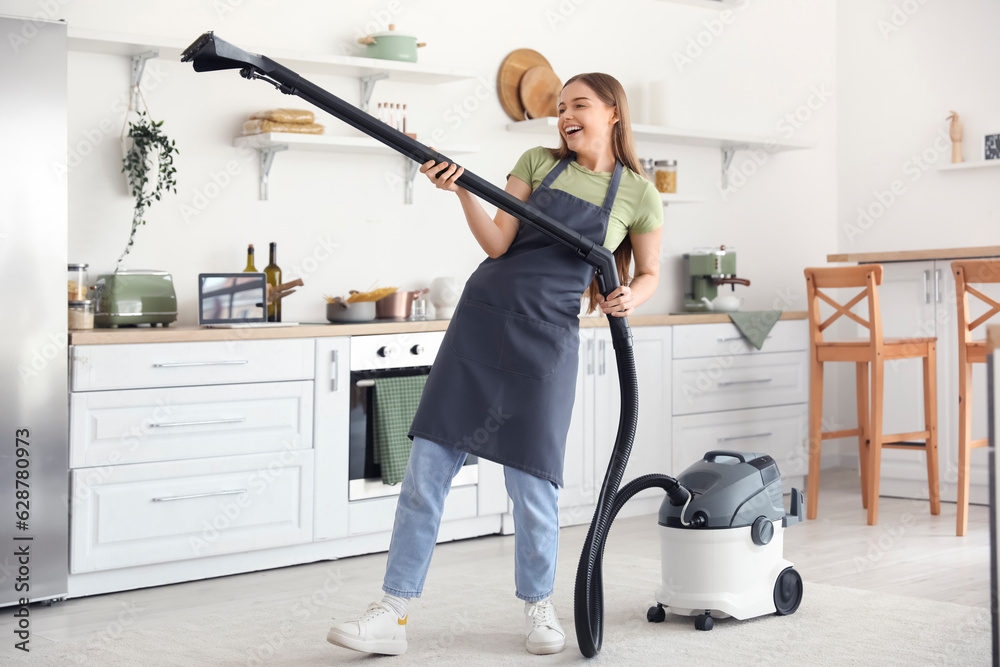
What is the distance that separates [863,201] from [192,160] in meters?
3.47

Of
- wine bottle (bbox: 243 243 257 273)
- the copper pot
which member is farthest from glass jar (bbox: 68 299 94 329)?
the copper pot

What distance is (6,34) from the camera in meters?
2.74

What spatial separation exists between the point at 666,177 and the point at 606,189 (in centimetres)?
242

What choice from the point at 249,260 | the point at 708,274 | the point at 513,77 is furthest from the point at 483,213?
the point at 708,274

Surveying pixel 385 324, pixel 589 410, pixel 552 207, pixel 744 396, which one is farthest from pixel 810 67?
pixel 552 207

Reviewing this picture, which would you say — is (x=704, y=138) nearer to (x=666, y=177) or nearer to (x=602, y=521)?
(x=666, y=177)

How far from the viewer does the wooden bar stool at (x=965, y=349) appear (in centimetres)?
356

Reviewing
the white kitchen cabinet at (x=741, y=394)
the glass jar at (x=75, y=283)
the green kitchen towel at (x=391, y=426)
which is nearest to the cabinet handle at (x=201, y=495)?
the green kitchen towel at (x=391, y=426)

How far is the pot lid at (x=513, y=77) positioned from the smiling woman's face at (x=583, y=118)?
6.76 ft

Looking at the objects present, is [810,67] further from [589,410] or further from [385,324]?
[385,324]

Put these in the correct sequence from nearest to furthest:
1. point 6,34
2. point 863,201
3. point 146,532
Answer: point 6,34 < point 146,532 < point 863,201

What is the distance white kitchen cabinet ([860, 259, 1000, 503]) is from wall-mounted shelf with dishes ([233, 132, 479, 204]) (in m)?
1.88

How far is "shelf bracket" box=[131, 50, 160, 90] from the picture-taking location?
343cm

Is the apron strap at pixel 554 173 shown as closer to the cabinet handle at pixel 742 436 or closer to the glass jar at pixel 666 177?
the cabinet handle at pixel 742 436
